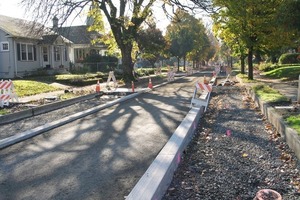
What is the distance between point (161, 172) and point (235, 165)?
1.48 metres

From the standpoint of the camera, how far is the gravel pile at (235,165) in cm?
496

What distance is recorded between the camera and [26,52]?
110 ft

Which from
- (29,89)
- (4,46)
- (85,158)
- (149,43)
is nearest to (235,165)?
(85,158)

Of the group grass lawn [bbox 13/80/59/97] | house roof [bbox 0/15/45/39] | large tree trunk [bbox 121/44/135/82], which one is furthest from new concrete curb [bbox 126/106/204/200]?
house roof [bbox 0/15/45/39]

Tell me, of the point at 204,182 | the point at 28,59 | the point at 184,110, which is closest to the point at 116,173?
the point at 204,182

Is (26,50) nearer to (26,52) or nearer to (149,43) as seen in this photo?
(26,52)

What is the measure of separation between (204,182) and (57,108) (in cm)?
1017

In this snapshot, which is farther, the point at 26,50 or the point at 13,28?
the point at 26,50

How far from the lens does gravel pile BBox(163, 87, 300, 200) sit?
496 cm

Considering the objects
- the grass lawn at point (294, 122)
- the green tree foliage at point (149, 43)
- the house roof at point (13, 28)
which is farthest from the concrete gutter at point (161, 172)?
the green tree foliage at point (149, 43)

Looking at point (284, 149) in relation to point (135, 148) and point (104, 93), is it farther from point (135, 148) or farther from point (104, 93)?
point (104, 93)

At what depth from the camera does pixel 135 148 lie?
24.7 ft

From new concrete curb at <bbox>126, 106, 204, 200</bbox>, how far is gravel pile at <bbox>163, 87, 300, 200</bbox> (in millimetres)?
126

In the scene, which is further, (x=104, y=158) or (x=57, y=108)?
(x=57, y=108)
